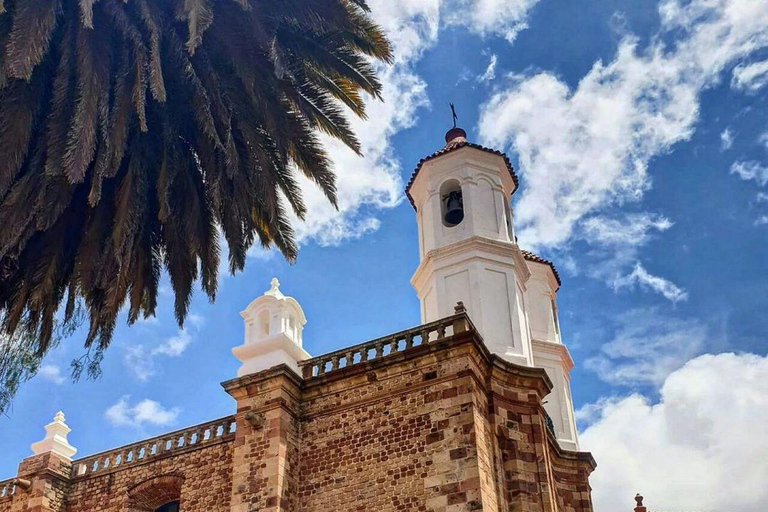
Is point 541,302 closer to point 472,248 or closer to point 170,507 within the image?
point 472,248

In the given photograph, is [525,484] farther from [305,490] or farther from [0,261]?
[0,261]

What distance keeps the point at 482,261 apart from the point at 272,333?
5566mm

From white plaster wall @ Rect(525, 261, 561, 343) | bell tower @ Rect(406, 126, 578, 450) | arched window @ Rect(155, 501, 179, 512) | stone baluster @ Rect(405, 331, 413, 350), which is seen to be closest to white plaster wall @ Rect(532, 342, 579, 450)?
bell tower @ Rect(406, 126, 578, 450)

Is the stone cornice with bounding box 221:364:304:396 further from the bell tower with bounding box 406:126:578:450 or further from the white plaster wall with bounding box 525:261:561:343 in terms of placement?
the white plaster wall with bounding box 525:261:561:343

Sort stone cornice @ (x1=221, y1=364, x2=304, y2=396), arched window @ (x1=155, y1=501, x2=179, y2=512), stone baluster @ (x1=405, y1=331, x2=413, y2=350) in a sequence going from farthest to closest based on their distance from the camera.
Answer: arched window @ (x1=155, y1=501, x2=179, y2=512) < stone cornice @ (x1=221, y1=364, x2=304, y2=396) < stone baluster @ (x1=405, y1=331, x2=413, y2=350)

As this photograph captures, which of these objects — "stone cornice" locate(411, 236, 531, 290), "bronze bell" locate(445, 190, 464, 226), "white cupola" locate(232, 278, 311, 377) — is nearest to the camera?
"white cupola" locate(232, 278, 311, 377)

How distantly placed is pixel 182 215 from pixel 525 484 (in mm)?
9160

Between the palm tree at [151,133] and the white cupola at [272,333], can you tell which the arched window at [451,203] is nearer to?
the white cupola at [272,333]

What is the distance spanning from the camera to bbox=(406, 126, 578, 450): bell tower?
19375 mm

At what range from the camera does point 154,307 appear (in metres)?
13.0

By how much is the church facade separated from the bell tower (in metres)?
0.04

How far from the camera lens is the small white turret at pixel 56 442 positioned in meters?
21.0

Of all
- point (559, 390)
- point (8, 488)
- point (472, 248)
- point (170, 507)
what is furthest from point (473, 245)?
point (8, 488)

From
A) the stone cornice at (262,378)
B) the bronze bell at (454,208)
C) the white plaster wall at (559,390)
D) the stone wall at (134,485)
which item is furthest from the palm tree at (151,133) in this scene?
the white plaster wall at (559,390)
